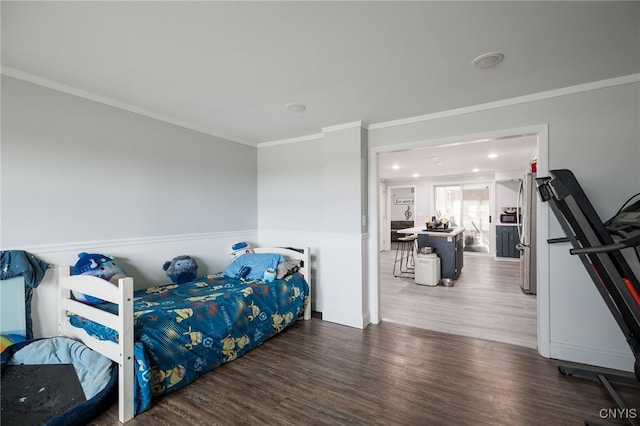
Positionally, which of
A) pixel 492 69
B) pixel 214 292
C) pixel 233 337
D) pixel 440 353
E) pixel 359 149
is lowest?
pixel 440 353

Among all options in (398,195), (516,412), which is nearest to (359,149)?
(516,412)

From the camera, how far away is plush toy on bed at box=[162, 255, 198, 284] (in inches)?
119

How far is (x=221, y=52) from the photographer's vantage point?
6.17 ft

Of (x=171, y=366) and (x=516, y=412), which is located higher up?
(x=171, y=366)

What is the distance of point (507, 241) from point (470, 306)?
4.47 meters

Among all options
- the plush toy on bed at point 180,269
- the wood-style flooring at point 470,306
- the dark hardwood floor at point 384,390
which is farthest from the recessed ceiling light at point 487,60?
the plush toy on bed at point 180,269

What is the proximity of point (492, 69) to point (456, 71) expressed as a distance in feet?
0.84

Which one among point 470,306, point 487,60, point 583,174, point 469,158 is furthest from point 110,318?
point 469,158

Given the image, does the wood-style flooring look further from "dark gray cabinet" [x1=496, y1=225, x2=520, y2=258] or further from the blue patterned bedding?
"dark gray cabinet" [x1=496, y1=225, x2=520, y2=258]

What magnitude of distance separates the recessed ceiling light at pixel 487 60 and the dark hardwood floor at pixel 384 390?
238 centimetres

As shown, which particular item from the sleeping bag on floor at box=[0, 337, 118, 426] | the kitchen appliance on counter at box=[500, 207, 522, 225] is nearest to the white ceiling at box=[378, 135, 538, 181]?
the kitchen appliance on counter at box=[500, 207, 522, 225]

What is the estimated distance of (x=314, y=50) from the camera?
186cm

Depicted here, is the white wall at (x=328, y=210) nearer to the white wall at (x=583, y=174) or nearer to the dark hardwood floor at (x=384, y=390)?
the dark hardwood floor at (x=384, y=390)

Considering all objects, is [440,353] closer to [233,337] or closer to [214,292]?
[233,337]
